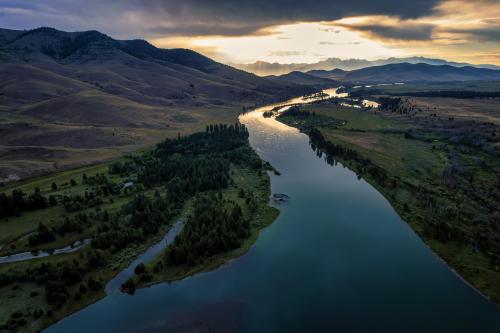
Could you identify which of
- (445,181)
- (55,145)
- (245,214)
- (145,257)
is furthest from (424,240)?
(55,145)

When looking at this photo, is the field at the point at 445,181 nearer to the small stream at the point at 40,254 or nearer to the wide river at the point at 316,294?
the wide river at the point at 316,294

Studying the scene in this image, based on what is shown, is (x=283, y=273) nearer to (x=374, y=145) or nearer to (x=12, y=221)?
(x=12, y=221)

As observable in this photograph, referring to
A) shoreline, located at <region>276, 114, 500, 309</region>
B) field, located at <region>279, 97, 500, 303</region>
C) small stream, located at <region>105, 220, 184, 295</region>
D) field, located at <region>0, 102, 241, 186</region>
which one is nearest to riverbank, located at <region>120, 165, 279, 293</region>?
small stream, located at <region>105, 220, 184, 295</region>

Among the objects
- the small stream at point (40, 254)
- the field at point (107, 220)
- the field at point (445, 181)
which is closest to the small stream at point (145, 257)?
the field at point (107, 220)

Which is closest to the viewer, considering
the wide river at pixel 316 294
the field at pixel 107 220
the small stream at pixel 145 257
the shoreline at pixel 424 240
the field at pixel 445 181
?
the wide river at pixel 316 294

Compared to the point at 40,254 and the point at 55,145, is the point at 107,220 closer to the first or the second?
the point at 40,254

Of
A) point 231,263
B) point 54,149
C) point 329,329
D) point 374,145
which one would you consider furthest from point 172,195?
point 374,145

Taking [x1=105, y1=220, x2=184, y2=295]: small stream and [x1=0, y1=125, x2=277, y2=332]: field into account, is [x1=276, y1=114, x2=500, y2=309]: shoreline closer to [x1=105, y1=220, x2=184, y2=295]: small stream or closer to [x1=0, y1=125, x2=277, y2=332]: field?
[x1=0, y1=125, x2=277, y2=332]: field

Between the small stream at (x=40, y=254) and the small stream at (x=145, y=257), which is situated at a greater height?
the small stream at (x=40, y=254)
